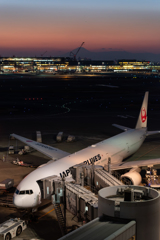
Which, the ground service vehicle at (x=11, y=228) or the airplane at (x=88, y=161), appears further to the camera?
the airplane at (x=88, y=161)

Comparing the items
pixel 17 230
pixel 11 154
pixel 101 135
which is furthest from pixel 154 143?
pixel 17 230

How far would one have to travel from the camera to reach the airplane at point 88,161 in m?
30.1

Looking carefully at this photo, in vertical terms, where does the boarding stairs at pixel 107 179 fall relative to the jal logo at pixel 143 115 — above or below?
below

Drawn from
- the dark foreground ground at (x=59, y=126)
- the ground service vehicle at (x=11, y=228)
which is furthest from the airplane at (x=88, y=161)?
the dark foreground ground at (x=59, y=126)

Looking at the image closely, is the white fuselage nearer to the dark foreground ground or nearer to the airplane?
the airplane

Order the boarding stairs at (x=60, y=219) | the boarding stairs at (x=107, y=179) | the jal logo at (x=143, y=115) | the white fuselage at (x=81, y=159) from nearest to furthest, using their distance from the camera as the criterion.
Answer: the boarding stairs at (x=60, y=219)
the boarding stairs at (x=107, y=179)
the white fuselage at (x=81, y=159)
the jal logo at (x=143, y=115)

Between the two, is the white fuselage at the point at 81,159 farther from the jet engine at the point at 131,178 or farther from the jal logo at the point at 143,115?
the jet engine at the point at 131,178

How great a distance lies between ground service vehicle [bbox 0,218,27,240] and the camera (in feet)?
88.4

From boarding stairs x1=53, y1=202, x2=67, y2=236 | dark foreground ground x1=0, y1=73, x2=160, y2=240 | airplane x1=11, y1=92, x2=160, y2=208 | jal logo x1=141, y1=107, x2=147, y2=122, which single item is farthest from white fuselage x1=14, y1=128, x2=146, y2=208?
boarding stairs x1=53, y1=202, x2=67, y2=236

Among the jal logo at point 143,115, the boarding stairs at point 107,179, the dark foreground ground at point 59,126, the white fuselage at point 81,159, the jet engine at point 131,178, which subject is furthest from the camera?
the jal logo at point 143,115

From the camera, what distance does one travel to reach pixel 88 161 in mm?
37531

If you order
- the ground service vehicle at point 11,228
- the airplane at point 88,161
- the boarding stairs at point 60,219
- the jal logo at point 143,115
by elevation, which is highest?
the jal logo at point 143,115

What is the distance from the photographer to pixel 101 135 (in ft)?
216

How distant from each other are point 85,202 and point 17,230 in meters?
7.78
